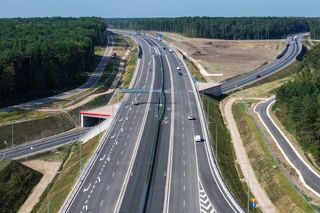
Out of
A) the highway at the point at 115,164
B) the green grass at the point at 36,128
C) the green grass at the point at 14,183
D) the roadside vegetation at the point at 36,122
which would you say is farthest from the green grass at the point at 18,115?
the green grass at the point at 14,183

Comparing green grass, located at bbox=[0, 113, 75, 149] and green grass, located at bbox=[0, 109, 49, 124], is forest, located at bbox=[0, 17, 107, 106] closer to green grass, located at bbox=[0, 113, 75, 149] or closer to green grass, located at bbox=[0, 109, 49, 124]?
green grass, located at bbox=[0, 109, 49, 124]

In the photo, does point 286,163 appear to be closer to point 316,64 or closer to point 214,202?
point 214,202

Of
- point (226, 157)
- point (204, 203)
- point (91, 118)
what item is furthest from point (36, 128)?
point (204, 203)

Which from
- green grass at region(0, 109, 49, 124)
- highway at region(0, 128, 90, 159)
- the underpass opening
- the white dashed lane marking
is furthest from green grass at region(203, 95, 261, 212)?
green grass at region(0, 109, 49, 124)

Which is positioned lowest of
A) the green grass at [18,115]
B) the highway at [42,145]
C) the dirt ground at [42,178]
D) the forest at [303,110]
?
the dirt ground at [42,178]

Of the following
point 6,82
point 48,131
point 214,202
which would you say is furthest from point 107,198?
point 6,82

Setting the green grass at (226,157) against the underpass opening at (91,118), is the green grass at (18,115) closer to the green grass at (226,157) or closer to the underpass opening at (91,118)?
the underpass opening at (91,118)
